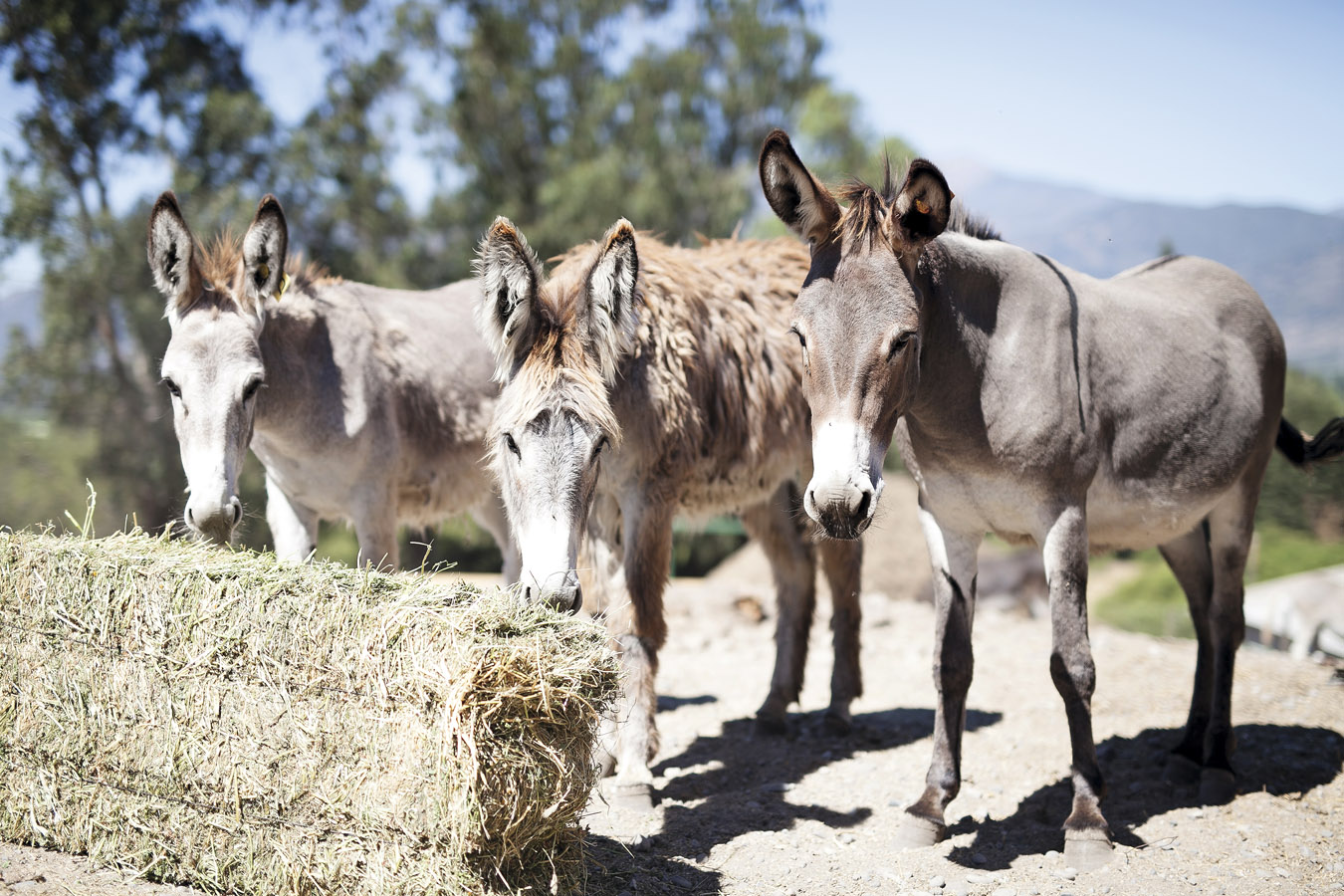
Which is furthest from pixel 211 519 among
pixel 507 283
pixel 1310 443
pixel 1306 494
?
pixel 1306 494

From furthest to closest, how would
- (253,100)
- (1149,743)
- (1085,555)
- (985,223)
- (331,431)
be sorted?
1. (253,100)
2. (1149,743)
3. (331,431)
4. (985,223)
5. (1085,555)

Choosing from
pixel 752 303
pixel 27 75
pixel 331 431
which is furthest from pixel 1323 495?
pixel 27 75

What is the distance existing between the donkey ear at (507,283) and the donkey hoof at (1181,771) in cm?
414

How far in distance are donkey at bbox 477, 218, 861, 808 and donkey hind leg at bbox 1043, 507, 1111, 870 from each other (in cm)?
179

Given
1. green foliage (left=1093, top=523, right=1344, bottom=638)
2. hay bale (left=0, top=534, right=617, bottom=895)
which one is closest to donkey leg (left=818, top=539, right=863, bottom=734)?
hay bale (left=0, top=534, right=617, bottom=895)

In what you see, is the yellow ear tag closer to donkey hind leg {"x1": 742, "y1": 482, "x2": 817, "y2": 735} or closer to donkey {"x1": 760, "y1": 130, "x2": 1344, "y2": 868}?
donkey {"x1": 760, "y1": 130, "x2": 1344, "y2": 868}

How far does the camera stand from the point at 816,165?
2297 centimetres

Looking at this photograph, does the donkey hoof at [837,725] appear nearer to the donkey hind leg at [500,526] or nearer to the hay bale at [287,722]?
the donkey hind leg at [500,526]

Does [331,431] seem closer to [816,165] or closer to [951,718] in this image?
[951,718]

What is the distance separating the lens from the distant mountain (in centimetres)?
535

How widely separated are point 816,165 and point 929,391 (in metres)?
20.7

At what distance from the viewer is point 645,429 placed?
4.35 metres

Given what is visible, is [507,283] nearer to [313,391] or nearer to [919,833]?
[313,391]

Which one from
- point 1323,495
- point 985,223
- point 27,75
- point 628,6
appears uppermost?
point 628,6
